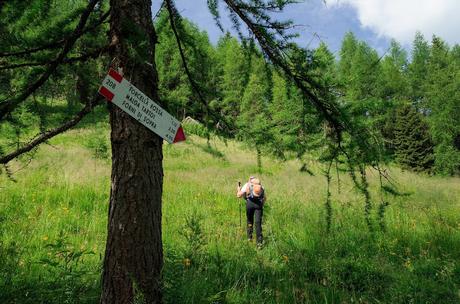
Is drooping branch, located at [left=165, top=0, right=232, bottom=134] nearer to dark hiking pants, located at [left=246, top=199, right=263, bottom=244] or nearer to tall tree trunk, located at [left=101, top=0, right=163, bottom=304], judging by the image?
tall tree trunk, located at [left=101, top=0, right=163, bottom=304]

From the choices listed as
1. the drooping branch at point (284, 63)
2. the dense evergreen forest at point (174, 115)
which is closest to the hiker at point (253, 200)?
the dense evergreen forest at point (174, 115)

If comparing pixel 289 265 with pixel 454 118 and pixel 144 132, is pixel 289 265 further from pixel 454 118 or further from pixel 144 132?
pixel 454 118

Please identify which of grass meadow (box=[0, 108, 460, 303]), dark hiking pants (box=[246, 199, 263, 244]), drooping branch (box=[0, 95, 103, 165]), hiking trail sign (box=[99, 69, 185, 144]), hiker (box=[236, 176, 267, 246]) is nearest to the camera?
drooping branch (box=[0, 95, 103, 165])

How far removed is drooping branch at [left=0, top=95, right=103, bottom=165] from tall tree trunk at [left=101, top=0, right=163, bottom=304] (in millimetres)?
142

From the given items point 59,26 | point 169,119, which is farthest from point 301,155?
point 59,26

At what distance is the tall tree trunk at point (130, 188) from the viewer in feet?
7.84

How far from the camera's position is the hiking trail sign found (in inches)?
87.7

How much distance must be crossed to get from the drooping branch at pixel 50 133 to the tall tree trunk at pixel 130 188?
14 cm

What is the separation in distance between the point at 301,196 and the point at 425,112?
39.8 meters

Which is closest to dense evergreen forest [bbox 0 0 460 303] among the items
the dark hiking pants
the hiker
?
the dark hiking pants

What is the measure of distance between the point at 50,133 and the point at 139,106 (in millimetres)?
537

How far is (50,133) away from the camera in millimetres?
2178

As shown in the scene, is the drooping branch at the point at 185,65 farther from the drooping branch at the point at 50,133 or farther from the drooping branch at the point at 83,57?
the drooping branch at the point at 50,133

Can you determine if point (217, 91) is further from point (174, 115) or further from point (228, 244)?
point (228, 244)
